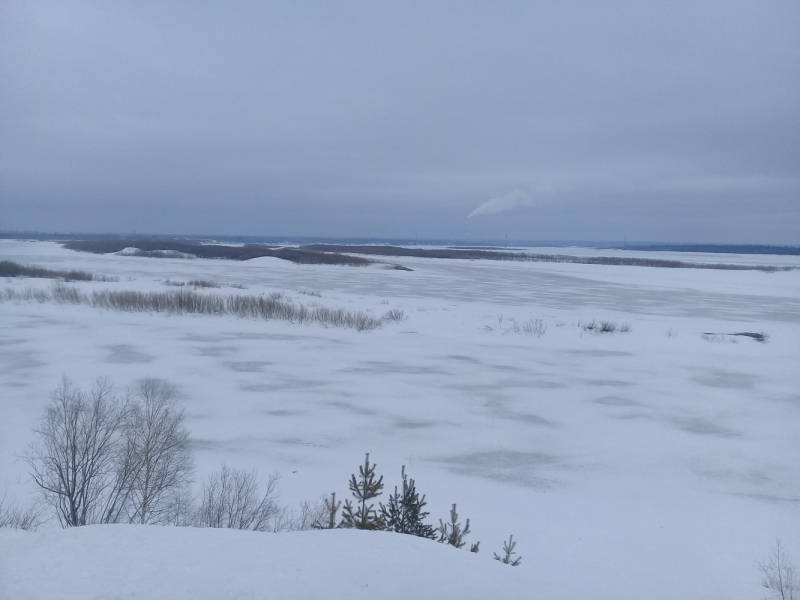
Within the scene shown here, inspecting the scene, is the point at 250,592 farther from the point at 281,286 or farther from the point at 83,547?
the point at 281,286

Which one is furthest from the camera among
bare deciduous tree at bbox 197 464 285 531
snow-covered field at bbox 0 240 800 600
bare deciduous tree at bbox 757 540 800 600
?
bare deciduous tree at bbox 197 464 285 531

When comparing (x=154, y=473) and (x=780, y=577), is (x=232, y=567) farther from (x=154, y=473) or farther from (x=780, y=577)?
(x=780, y=577)

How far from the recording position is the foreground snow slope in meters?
3.55

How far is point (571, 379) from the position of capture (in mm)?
12828

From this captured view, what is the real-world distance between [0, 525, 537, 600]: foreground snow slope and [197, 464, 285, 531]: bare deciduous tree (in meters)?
1.31

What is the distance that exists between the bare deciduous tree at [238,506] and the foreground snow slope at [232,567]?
1.31 metres

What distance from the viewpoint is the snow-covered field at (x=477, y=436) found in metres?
4.19

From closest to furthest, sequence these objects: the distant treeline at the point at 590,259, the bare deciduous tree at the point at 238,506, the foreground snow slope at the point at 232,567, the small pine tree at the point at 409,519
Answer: the foreground snow slope at the point at 232,567
the small pine tree at the point at 409,519
the bare deciduous tree at the point at 238,506
the distant treeline at the point at 590,259

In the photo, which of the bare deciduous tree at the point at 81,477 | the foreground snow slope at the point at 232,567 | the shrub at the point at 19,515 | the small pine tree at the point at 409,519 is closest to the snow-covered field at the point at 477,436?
the foreground snow slope at the point at 232,567

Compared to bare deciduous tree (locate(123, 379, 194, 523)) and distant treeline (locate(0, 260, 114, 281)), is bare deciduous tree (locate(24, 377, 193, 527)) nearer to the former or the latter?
bare deciduous tree (locate(123, 379, 194, 523))

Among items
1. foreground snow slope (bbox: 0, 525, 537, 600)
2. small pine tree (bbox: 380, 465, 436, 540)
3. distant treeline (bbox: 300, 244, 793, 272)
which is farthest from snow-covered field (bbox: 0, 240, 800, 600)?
distant treeline (bbox: 300, 244, 793, 272)

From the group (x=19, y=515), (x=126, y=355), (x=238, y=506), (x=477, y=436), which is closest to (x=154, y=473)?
(x=238, y=506)

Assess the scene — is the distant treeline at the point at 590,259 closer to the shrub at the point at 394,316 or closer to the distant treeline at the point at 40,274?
the shrub at the point at 394,316

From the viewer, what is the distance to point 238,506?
5.91m
